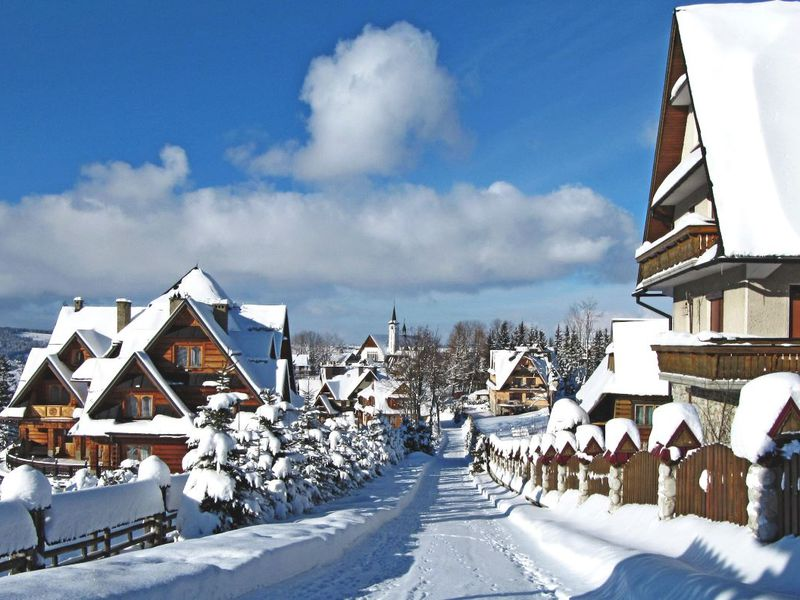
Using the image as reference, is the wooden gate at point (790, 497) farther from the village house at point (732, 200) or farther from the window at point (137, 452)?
the window at point (137, 452)

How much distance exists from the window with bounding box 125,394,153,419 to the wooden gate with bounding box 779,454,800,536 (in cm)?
2700

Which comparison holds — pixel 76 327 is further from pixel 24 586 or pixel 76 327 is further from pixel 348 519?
pixel 24 586

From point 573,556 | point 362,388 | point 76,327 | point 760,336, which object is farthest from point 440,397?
point 573,556

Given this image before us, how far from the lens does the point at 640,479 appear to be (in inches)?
502

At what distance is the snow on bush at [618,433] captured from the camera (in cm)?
1373

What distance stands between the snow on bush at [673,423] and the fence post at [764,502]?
9.66ft

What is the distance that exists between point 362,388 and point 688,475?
6430cm

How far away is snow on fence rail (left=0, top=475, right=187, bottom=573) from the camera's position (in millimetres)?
7996

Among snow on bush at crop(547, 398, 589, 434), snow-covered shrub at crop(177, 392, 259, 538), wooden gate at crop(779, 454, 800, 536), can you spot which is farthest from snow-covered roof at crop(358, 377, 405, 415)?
wooden gate at crop(779, 454, 800, 536)

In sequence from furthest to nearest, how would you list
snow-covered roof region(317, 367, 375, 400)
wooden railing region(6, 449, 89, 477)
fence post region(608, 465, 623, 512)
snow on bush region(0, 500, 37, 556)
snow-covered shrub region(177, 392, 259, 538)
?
snow-covered roof region(317, 367, 375, 400) → wooden railing region(6, 449, 89, 477) → fence post region(608, 465, 623, 512) → snow-covered shrub region(177, 392, 259, 538) → snow on bush region(0, 500, 37, 556)

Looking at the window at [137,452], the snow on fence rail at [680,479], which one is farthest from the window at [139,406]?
the snow on fence rail at [680,479]

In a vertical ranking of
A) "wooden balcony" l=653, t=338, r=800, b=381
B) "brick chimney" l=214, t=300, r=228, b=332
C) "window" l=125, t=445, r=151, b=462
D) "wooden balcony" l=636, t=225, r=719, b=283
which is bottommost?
"window" l=125, t=445, r=151, b=462

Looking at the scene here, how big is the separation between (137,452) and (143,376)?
11.0 ft

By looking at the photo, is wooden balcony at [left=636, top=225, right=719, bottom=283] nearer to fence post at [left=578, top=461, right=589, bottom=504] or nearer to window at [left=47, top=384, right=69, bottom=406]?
fence post at [left=578, top=461, right=589, bottom=504]
